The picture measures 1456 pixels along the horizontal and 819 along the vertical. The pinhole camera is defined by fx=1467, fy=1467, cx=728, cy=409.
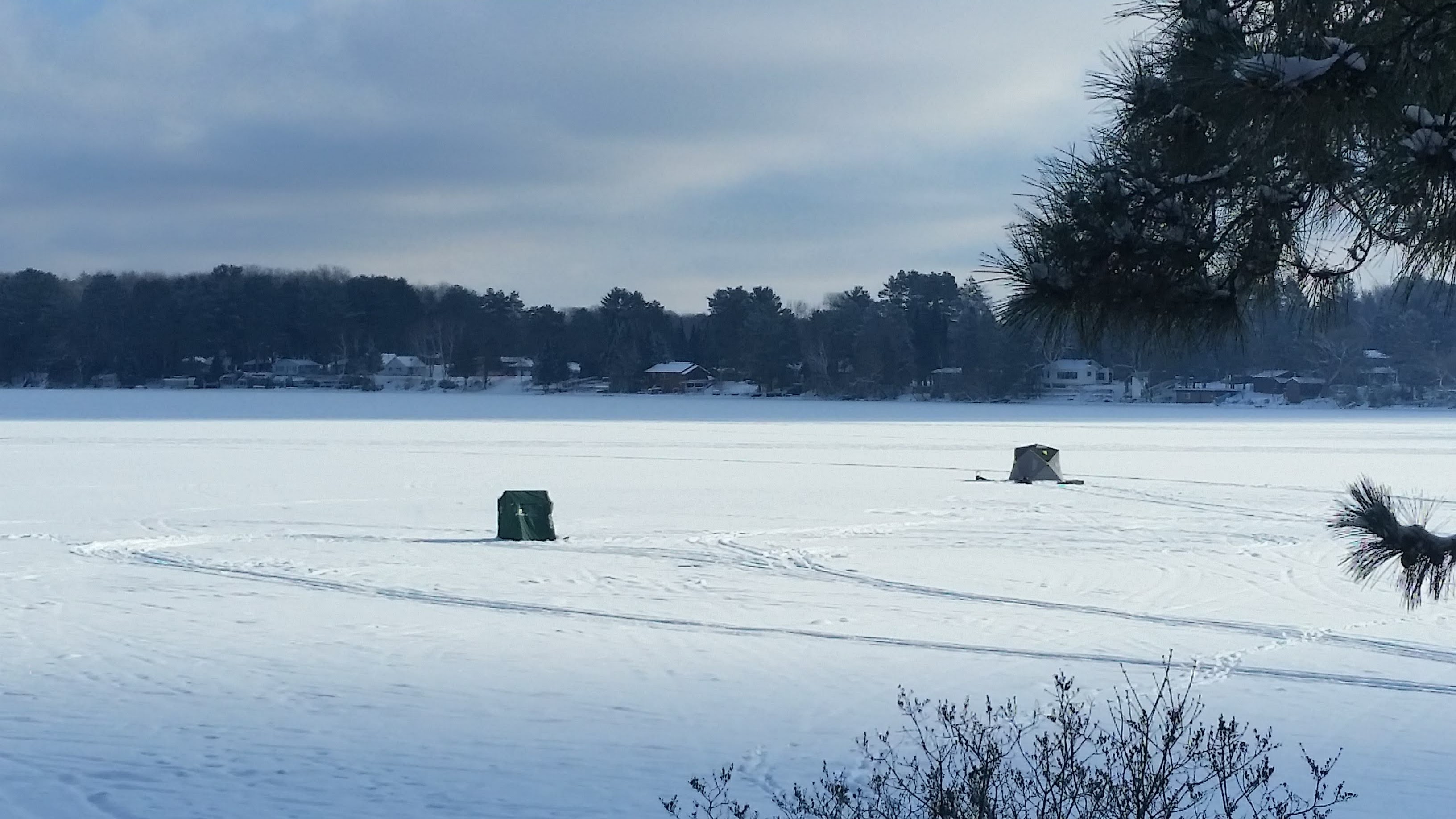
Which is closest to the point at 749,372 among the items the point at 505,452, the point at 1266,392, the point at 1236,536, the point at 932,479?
the point at 1266,392

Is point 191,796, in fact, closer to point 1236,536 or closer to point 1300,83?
point 1300,83

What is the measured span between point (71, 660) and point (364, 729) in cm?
284

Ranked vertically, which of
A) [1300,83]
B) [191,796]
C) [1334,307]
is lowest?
[191,796]

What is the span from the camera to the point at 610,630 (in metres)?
10.9

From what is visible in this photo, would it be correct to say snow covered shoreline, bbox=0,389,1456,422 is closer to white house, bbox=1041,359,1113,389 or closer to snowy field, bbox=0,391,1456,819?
white house, bbox=1041,359,1113,389

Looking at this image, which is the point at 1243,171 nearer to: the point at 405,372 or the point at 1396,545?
the point at 1396,545

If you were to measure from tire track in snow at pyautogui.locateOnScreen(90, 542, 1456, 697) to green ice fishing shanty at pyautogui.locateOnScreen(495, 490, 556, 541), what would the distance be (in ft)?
10.2

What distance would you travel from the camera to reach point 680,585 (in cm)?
1306

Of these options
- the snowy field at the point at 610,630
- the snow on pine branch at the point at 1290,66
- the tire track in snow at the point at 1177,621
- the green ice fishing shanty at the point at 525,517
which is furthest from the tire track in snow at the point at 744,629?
the snow on pine branch at the point at 1290,66

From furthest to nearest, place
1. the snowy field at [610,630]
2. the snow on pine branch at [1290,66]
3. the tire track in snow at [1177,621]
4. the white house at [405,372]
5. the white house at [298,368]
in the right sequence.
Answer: the white house at [298,368], the white house at [405,372], the tire track in snow at [1177,621], the snowy field at [610,630], the snow on pine branch at [1290,66]

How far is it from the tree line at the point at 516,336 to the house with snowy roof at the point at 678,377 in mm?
1015

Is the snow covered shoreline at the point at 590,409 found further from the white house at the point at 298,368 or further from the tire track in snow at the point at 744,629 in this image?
the tire track in snow at the point at 744,629

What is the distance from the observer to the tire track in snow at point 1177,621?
1009cm

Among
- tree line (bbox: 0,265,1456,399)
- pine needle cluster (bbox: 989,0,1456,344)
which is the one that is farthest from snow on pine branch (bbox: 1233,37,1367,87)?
tree line (bbox: 0,265,1456,399)
